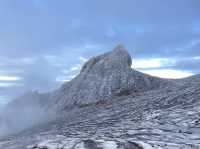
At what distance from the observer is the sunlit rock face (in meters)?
43.2

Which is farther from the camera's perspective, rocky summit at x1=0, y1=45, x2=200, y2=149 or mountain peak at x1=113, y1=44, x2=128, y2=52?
mountain peak at x1=113, y1=44, x2=128, y2=52

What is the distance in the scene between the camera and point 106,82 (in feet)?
146

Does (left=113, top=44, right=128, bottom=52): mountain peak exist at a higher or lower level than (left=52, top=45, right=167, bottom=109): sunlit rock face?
higher

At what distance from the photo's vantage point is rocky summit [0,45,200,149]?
62.6ft

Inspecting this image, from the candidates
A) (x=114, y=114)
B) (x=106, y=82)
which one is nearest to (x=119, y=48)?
(x=106, y=82)

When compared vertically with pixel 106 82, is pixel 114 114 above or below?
below

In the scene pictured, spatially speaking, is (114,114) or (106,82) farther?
(106,82)

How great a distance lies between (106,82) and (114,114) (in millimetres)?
15320

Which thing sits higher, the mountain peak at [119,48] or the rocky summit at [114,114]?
the mountain peak at [119,48]

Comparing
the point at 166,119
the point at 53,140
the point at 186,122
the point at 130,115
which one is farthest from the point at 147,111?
the point at 53,140

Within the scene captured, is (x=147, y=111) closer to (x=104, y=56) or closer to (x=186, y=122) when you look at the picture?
(x=186, y=122)

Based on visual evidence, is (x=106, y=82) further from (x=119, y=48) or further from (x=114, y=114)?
(x=114, y=114)

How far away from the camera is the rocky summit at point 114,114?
19094 mm

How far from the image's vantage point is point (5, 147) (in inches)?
947
